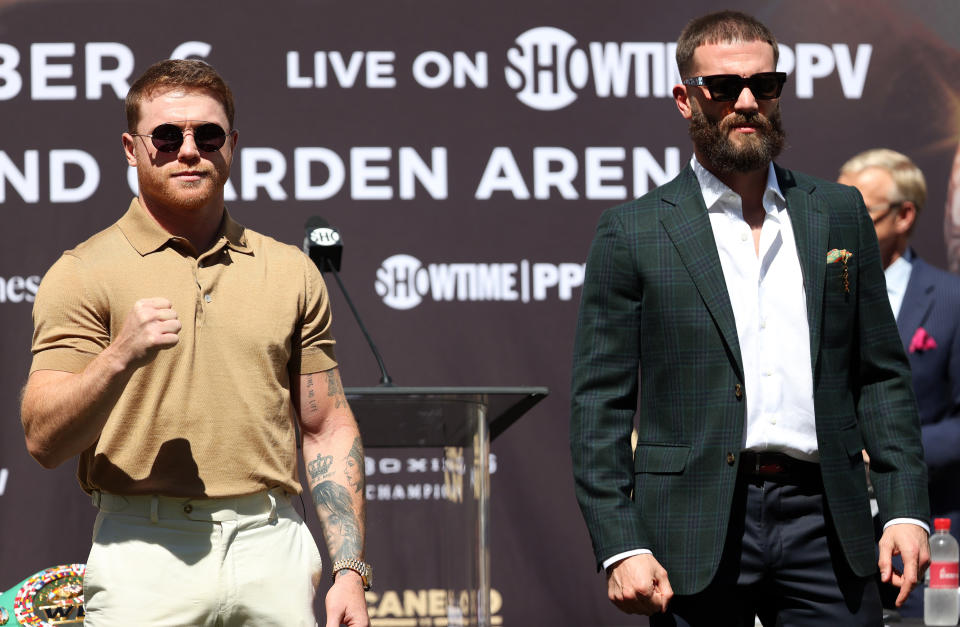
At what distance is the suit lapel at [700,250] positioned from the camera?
2.33 meters

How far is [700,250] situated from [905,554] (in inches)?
26.2

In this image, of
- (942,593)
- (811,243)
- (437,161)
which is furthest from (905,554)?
(437,161)

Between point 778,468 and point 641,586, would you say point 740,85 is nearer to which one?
point 778,468

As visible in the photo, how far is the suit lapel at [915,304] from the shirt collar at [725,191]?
1943mm

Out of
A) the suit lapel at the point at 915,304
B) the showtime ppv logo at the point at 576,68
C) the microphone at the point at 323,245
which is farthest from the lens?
the showtime ppv logo at the point at 576,68

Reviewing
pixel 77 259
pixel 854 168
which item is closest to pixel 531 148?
pixel 854 168

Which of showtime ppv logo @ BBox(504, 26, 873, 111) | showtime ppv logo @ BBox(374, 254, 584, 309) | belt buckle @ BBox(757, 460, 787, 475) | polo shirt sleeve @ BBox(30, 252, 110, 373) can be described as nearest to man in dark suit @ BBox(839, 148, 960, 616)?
showtime ppv logo @ BBox(504, 26, 873, 111)

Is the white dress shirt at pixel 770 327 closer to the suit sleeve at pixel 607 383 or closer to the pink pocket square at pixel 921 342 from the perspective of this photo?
the suit sleeve at pixel 607 383

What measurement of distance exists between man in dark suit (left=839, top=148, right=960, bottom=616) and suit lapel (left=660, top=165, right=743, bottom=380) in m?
1.97

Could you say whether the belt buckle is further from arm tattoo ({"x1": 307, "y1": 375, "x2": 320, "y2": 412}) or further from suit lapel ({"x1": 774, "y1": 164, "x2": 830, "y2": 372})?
arm tattoo ({"x1": 307, "y1": 375, "x2": 320, "y2": 412})

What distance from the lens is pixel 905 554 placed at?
89.7 inches

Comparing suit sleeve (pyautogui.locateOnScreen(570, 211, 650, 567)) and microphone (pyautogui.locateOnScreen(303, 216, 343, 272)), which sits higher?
microphone (pyautogui.locateOnScreen(303, 216, 343, 272))

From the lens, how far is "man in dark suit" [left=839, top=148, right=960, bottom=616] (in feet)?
13.8

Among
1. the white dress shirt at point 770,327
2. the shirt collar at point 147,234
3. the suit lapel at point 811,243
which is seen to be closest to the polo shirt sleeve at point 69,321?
the shirt collar at point 147,234
